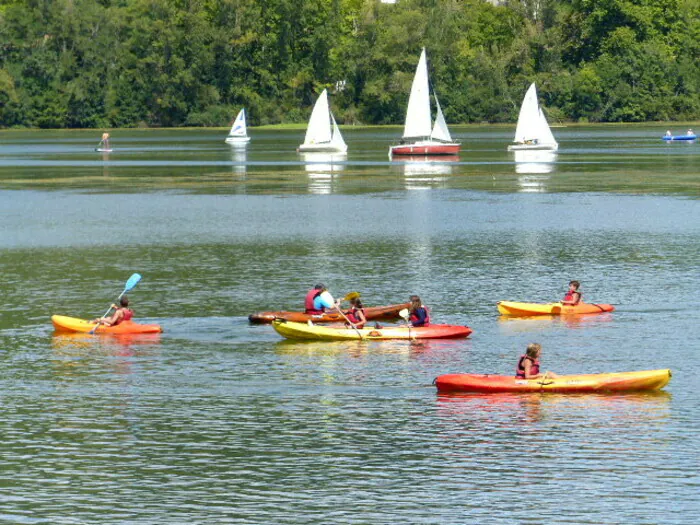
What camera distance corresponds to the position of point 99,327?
4634 centimetres

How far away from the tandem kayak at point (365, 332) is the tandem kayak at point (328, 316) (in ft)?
3.13

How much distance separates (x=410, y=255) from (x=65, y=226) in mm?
25467

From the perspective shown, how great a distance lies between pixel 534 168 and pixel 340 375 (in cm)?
9879

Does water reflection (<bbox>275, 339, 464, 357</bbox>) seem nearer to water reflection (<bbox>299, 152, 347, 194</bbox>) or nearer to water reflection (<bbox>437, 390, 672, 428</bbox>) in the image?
water reflection (<bbox>437, 390, 672, 428</bbox>)

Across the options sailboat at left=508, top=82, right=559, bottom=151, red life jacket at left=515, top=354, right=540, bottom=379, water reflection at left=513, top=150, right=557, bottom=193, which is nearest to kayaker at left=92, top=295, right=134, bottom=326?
red life jacket at left=515, top=354, right=540, bottom=379

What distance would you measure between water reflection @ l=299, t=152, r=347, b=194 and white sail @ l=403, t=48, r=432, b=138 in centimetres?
855

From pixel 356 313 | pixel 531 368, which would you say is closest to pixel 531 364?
pixel 531 368

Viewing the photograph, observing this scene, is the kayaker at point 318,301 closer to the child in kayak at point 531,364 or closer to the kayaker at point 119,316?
the kayaker at point 119,316

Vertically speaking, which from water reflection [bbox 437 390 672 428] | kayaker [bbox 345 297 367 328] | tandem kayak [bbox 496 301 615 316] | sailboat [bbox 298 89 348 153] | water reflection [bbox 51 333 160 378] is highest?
sailboat [bbox 298 89 348 153]

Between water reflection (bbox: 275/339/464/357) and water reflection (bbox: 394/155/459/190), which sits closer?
water reflection (bbox: 275/339/464/357)

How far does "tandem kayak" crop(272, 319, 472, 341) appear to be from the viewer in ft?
146

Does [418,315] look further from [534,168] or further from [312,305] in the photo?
[534,168]

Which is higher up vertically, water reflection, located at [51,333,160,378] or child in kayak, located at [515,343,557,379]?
child in kayak, located at [515,343,557,379]

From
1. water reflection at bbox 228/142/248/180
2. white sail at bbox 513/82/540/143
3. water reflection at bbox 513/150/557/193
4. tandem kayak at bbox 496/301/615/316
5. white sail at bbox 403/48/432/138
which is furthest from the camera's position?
white sail at bbox 513/82/540/143
